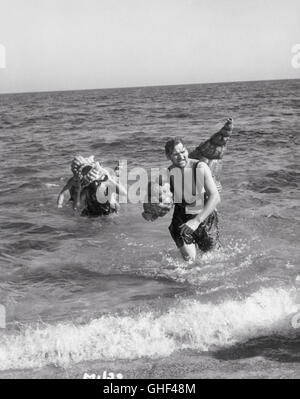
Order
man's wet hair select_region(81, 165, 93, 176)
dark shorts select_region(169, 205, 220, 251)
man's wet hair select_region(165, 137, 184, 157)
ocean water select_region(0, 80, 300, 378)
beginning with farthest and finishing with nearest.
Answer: man's wet hair select_region(81, 165, 93, 176), dark shorts select_region(169, 205, 220, 251), man's wet hair select_region(165, 137, 184, 157), ocean water select_region(0, 80, 300, 378)

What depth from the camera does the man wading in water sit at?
205 inches

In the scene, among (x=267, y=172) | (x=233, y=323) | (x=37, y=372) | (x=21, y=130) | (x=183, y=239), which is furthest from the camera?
(x=21, y=130)

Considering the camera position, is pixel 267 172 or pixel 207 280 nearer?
pixel 207 280

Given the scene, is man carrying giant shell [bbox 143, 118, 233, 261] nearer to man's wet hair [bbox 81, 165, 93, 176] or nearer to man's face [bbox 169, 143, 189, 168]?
man's face [bbox 169, 143, 189, 168]

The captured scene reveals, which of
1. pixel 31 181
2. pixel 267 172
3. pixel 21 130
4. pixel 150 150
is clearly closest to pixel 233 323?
pixel 267 172

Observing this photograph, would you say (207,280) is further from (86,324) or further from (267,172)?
(267,172)

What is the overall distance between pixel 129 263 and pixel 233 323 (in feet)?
7.66

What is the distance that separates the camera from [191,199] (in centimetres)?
565

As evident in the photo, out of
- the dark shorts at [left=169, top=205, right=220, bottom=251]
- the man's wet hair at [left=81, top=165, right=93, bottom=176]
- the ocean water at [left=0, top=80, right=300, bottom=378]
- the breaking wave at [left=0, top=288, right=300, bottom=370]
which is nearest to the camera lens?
the ocean water at [left=0, top=80, right=300, bottom=378]

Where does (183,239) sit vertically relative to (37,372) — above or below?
above

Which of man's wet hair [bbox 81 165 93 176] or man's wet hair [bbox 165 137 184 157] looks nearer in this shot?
man's wet hair [bbox 165 137 184 157]

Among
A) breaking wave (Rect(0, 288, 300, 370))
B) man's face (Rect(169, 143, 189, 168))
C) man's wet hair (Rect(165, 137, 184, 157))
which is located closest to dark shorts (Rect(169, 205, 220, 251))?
man's face (Rect(169, 143, 189, 168))

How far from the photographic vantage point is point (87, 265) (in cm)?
665
